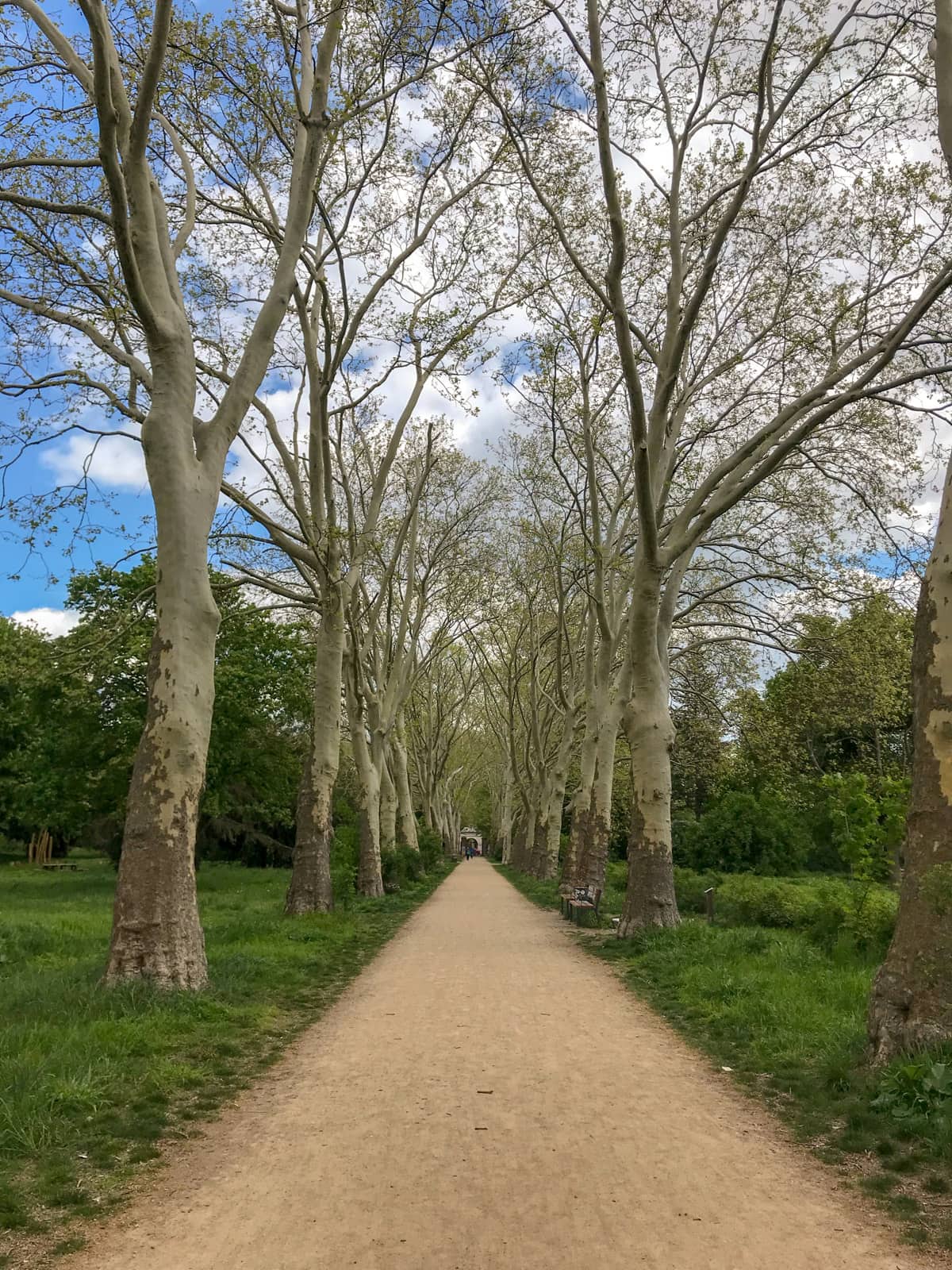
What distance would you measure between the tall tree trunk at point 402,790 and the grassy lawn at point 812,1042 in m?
18.4

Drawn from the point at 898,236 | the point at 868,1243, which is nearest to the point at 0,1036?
the point at 868,1243

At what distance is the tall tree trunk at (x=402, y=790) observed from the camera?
3082cm

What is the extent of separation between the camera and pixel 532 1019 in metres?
8.30

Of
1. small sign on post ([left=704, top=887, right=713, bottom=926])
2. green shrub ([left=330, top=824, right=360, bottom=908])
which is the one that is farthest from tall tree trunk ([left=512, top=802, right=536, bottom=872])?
small sign on post ([left=704, top=887, right=713, bottom=926])

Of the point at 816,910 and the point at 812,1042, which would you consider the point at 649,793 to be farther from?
the point at 812,1042

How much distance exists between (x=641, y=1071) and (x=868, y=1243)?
112 inches

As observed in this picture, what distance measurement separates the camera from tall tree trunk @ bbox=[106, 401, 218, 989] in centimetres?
794

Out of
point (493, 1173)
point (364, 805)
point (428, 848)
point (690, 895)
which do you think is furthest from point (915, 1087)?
point (428, 848)

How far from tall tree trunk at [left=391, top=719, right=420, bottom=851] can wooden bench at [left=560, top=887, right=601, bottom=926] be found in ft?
41.6

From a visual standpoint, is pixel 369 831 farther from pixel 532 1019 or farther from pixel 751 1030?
pixel 751 1030

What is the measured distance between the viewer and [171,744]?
8.34 meters

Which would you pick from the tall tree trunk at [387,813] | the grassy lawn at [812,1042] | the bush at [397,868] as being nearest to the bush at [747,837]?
the bush at [397,868]

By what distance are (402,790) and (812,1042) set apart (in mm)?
25537

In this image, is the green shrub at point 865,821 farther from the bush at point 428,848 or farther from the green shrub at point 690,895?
the bush at point 428,848
